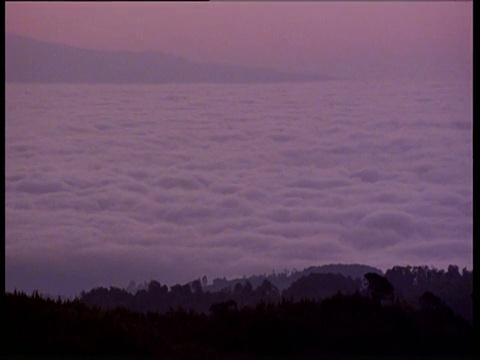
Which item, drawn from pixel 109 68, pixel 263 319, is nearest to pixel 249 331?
pixel 263 319

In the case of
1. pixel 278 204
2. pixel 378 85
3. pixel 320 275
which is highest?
pixel 378 85

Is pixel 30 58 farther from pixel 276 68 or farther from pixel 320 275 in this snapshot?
pixel 320 275

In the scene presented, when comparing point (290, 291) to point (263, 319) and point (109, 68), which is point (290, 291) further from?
point (109, 68)

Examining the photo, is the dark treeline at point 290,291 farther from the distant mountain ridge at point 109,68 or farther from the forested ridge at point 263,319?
the distant mountain ridge at point 109,68

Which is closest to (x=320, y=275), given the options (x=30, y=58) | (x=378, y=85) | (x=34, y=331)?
(x=378, y=85)

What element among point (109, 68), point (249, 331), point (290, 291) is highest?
point (109, 68)

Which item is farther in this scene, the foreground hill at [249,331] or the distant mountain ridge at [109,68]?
the distant mountain ridge at [109,68]

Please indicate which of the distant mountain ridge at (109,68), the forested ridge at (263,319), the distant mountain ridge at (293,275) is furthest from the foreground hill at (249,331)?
the distant mountain ridge at (109,68)
